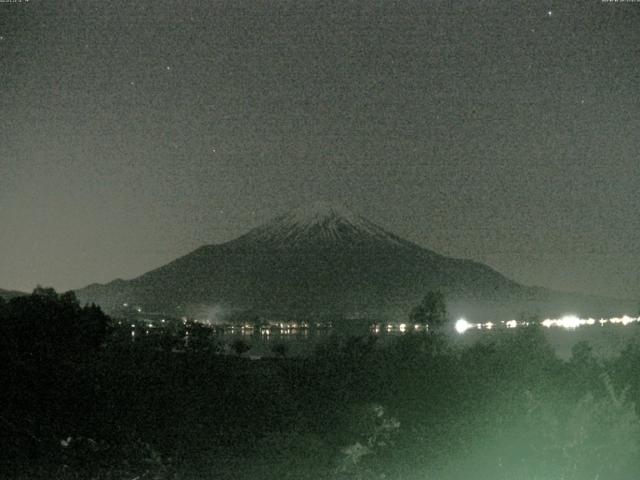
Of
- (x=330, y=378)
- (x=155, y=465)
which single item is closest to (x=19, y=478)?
(x=155, y=465)

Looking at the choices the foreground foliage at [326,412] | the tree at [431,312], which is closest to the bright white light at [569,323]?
the tree at [431,312]

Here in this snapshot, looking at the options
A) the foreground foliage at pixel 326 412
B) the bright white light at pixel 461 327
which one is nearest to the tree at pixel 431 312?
the bright white light at pixel 461 327

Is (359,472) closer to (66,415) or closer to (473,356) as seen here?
(473,356)

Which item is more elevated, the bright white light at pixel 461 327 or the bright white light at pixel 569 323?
the bright white light at pixel 569 323

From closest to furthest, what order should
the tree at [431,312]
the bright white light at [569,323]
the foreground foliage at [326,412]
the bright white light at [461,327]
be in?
the foreground foliage at [326,412], the bright white light at [461,327], the tree at [431,312], the bright white light at [569,323]

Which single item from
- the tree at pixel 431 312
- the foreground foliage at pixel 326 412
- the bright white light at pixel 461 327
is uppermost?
the tree at pixel 431 312

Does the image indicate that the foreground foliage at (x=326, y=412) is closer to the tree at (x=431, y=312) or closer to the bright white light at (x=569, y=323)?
the tree at (x=431, y=312)

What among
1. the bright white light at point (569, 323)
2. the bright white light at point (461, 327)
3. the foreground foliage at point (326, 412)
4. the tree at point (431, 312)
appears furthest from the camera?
the bright white light at point (569, 323)

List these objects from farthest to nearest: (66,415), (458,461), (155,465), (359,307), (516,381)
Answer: (359,307) < (66,415) < (155,465) < (516,381) < (458,461)

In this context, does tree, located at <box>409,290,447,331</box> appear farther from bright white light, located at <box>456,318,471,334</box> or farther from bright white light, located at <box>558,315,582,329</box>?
bright white light, located at <box>558,315,582,329</box>

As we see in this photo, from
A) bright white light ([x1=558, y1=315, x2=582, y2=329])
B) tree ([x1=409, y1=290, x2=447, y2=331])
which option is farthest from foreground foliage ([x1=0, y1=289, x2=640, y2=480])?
bright white light ([x1=558, y1=315, x2=582, y2=329])

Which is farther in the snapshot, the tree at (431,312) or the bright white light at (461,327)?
the tree at (431,312)
